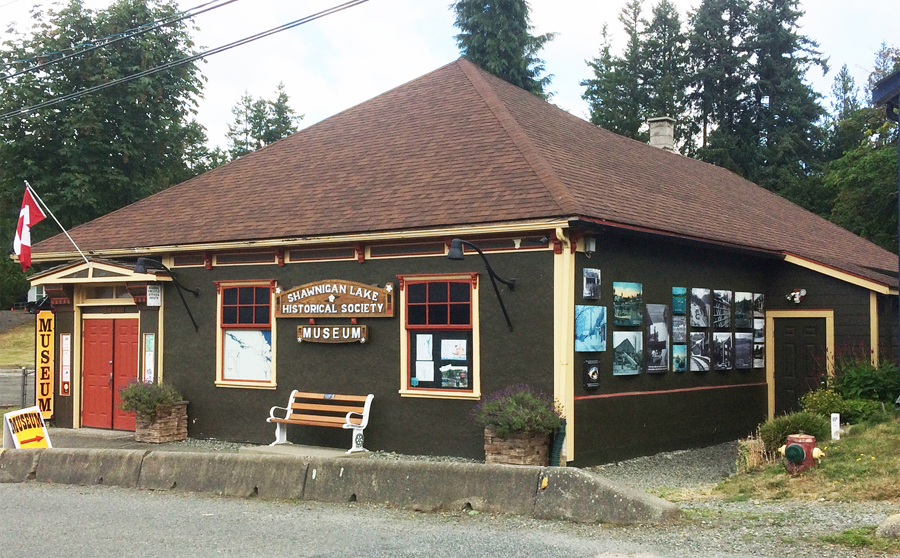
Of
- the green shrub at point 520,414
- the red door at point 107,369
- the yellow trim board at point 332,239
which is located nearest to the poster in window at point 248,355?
the yellow trim board at point 332,239

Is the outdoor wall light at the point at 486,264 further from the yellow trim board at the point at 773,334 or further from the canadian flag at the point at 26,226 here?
the canadian flag at the point at 26,226

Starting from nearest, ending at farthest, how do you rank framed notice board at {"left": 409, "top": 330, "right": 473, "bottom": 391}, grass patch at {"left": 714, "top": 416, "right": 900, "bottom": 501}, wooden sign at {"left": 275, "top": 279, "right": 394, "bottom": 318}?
grass patch at {"left": 714, "top": 416, "right": 900, "bottom": 501}
framed notice board at {"left": 409, "top": 330, "right": 473, "bottom": 391}
wooden sign at {"left": 275, "top": 279, "right": 394, "bottom": 318}

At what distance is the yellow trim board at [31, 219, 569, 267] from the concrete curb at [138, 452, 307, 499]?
3708 mm

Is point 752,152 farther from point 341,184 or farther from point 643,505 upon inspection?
point 643,505

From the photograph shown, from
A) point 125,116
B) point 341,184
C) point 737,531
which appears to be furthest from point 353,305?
point 125,116

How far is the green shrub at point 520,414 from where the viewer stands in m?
11.4

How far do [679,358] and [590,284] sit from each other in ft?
9.29

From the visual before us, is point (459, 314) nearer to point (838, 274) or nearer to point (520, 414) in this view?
point (520, 414)

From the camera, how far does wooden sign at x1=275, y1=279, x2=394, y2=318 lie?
13.4 m

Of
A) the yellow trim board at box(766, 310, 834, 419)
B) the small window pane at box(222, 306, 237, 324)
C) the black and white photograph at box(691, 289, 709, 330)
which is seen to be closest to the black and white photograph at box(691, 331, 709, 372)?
the black and white photograph at box(691, 289, 709, 330)

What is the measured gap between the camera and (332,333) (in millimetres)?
13883

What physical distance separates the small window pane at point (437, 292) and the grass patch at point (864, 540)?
661cm

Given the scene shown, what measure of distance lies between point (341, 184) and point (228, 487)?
6058 millimetres

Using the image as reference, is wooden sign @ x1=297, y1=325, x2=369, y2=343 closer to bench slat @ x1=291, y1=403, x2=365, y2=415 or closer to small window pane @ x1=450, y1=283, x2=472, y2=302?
bench slat @ x1=291, y1=403, x2=365, y2=415
